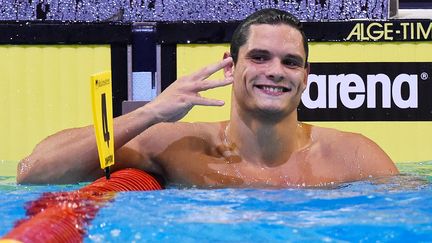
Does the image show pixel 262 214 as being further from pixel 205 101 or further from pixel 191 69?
pixel 191 69

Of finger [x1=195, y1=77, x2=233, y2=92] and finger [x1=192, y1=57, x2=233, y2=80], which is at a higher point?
finger [x1=192, y1=57, x2=233, y2=80]

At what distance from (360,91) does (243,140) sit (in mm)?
1872

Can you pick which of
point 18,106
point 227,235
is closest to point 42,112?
point 18,106

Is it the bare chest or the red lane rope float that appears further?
the bare chest

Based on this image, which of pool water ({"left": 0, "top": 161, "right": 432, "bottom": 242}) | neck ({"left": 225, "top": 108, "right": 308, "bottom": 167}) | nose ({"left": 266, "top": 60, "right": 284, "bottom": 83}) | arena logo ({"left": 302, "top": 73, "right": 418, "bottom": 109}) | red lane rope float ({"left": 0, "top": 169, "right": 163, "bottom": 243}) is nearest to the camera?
red lane rope float ({"left": 0, "top": 169, "right": 163, "bottom": 243})

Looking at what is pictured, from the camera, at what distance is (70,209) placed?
112 inches

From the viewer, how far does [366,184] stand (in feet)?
12.2

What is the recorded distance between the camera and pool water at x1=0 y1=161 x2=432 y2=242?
2.56 metres

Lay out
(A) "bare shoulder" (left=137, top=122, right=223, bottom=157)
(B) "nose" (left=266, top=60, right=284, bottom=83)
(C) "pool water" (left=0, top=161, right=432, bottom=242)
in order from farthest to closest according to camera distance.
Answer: (A) "bare shoulder" (left=137, top=122, right=223, bottom=157), (B) "nose" (left=266, top=60, right=284, bottom=83), (C) "pool water" (left=0, top=161, right=432, bottom=242)

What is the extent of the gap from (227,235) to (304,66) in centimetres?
130

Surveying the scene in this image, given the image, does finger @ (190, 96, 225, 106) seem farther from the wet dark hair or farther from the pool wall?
the pool wall

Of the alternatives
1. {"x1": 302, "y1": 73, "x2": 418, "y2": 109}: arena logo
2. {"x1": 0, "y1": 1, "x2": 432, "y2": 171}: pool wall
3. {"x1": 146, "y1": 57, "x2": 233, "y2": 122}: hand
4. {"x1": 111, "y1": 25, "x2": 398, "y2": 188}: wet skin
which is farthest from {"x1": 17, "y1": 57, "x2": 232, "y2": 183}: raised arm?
{"x1": 302, "y1": 73, "x2": 418, "y2": 109}: arena logo

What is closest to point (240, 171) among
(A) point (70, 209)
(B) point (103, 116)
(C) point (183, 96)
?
(C) point (183, 96)

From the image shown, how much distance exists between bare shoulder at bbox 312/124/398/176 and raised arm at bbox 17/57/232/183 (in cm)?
57
